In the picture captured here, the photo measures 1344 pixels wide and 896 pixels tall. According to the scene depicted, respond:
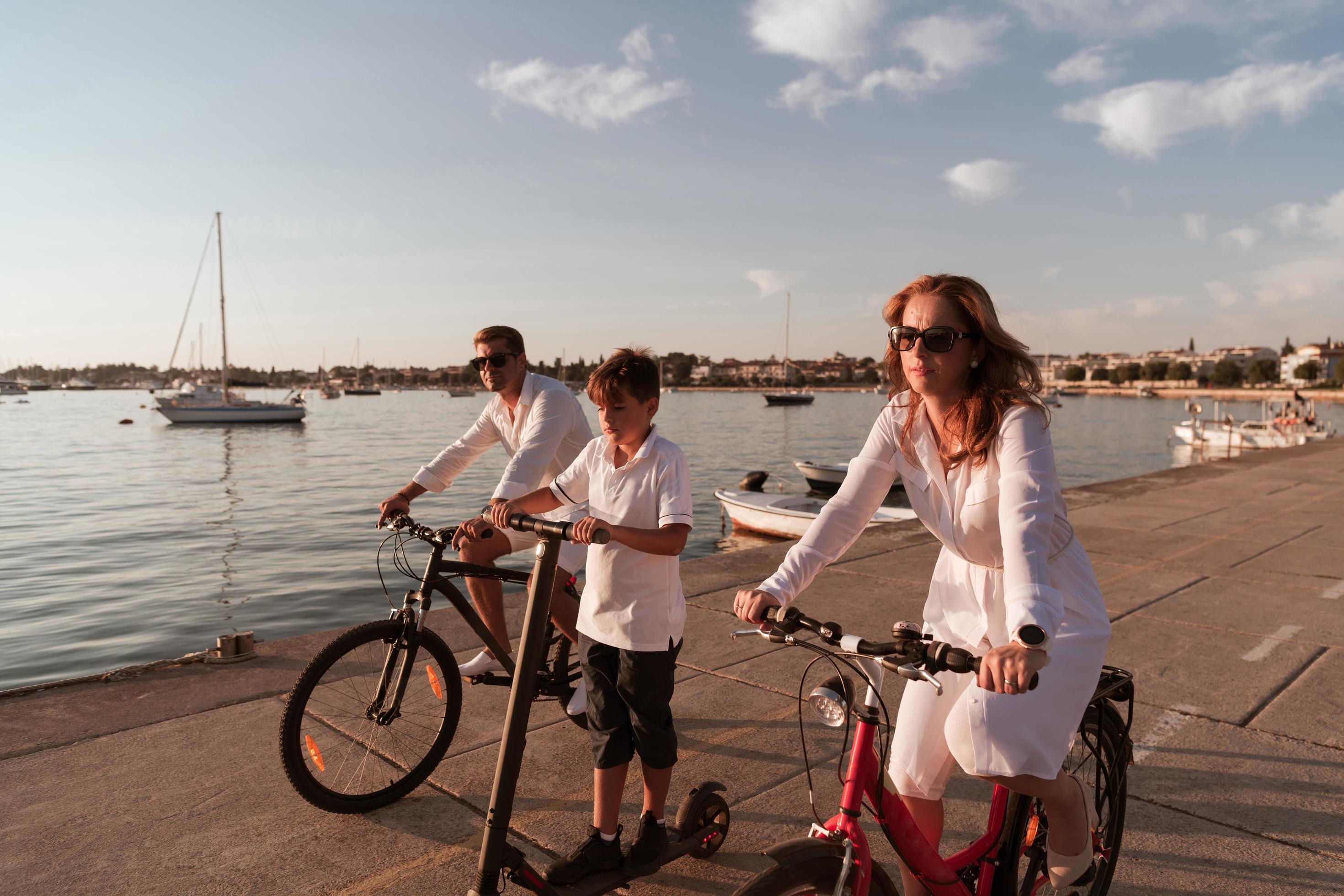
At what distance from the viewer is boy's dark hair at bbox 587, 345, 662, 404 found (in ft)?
8.91

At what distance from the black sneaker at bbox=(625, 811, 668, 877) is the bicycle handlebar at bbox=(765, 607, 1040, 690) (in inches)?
48.7

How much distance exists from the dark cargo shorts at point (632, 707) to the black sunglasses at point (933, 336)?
119 cm

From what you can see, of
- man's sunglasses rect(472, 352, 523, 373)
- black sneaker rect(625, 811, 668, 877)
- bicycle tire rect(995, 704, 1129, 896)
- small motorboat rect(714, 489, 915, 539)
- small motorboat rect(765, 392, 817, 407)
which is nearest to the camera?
bicycle tire rect(995, 704, 1129, 896)

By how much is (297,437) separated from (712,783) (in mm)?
56204

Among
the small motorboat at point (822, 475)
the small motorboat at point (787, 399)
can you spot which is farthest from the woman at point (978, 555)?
the small motorboat at point (787, 399)

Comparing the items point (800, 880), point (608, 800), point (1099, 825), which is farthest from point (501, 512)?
point (1099, 825)

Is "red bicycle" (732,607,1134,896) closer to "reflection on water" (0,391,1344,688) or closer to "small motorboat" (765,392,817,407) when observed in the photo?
"reflection on water" (0,391,1344,688)

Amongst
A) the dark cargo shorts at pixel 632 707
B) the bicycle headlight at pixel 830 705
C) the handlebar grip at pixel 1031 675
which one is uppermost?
the handlebar grip at pixel 1031 675

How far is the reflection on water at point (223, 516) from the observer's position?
11.9 metres

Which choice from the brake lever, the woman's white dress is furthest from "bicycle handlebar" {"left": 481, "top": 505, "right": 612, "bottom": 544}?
the brake lever

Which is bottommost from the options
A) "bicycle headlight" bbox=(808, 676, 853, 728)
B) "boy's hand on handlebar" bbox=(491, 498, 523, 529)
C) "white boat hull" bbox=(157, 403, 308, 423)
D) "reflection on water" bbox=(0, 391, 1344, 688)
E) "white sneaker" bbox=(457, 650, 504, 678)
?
"reflection on water" bbox=(0, 391, 1344, 688)

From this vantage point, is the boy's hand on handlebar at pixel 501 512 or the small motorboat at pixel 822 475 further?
the small motorboat at pixel 822 475

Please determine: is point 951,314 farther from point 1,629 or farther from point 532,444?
point 1,629

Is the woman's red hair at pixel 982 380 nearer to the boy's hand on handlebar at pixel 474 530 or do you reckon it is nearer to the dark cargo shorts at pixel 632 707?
the dark cargo shorts at pixel 632 707
